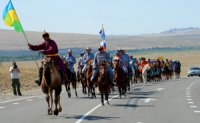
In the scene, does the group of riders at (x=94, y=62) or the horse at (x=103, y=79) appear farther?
the horse at (x=103, y=79)

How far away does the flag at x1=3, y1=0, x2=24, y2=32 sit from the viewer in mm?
20280

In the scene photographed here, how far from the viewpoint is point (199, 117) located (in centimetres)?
1673

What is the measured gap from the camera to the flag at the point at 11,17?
20280 millimetres

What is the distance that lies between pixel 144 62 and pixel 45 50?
1208 inches

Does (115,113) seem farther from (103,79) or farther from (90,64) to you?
(90,64)

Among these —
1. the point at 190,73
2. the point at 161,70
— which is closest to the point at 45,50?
the point at 161,70

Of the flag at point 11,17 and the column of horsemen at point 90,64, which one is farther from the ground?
the flag at point 11,17

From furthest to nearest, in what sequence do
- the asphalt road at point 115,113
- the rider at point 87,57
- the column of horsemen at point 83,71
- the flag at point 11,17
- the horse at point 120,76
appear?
the rider at point 87,57 → the horse at point 120,76 → the flag at point 11,17 → the column of horsemen at point 83,71 → the asphalt road at point 115,113

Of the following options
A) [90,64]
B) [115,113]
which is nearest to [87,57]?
[90,64]

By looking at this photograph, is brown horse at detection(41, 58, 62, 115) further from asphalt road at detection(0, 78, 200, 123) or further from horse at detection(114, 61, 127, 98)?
horse at detection(114, 61, 127, 98)

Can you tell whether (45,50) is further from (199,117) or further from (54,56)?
(199,117)

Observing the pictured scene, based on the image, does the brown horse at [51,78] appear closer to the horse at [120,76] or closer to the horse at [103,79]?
the horse at [103,79]

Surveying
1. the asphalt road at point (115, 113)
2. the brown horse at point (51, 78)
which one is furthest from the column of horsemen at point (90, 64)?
the asphalt road at point (115, 113)

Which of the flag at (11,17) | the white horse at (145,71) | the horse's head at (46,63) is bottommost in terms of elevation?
the white horse at (145,71)
